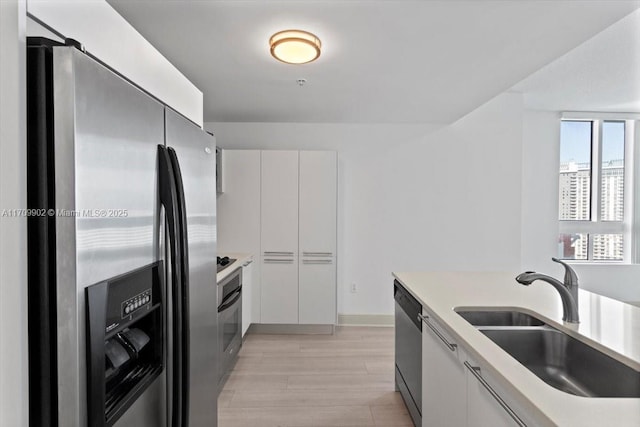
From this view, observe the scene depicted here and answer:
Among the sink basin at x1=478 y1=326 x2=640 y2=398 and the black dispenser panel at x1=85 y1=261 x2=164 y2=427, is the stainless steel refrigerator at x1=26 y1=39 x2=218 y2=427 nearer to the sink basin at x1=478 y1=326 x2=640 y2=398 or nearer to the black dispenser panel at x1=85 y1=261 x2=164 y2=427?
the black dispenser panel at x1=85 y1=261 x2=164 y2=427

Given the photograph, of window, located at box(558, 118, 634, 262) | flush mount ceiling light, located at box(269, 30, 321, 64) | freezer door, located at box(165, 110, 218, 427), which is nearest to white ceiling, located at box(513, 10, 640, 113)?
window, located at box(558, 118, 634, 262)

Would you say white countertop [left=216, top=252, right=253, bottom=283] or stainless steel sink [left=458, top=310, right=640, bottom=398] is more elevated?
white countertop [left=216, top=252, right=253, bottom=283]

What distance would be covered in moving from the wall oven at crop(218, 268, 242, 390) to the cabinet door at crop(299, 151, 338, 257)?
38.1 inches

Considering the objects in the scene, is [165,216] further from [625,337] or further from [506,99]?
[506,99]

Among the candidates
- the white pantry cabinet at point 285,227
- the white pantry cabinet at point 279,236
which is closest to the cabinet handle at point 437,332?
the white pantry cabinet at point 285,227

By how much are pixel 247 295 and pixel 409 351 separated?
6.47 ft

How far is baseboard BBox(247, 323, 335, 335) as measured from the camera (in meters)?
4.21

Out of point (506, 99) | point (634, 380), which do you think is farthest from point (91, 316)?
point (506, 99)

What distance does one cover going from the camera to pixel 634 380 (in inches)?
45.1

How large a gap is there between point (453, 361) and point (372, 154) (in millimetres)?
3403

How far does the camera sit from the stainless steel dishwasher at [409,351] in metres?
2.14

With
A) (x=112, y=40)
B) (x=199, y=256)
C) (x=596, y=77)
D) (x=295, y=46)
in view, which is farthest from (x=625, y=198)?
(x=112, y=40)

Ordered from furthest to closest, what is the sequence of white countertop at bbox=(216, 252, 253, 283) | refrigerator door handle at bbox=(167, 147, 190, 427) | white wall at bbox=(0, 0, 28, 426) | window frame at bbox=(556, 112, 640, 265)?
window frame at bbox=(556, 112, 640, 265)
white countertop at bbox=(216, 252, 253, 283)
refrigerator door handle at bbox=(167, 147, 190, 427)
white wall at bbox=(0, 0, 28, 426)

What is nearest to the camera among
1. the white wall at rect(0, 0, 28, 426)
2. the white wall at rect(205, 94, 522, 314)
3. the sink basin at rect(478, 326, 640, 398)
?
the white wall at rect(0, 0, 28, 426)
